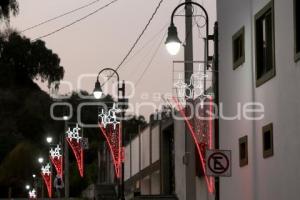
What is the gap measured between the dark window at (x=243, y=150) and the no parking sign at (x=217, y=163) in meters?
4.01

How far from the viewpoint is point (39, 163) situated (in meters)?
95.6

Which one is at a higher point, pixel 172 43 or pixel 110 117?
pixel 110 117

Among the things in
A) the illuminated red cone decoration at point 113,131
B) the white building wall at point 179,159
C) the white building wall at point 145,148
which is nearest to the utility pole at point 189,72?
the illuminated red cone decoration at point 113,131

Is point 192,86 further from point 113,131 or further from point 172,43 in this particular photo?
point 113,131

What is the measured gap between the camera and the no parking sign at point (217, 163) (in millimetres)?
20156

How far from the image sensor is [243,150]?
2486 centimetres

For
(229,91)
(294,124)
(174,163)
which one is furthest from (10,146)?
(294,124)

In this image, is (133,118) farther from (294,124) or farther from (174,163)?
(294,124)

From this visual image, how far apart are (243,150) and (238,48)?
315cm

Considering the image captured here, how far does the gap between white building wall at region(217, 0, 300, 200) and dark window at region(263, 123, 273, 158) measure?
0.51 ft

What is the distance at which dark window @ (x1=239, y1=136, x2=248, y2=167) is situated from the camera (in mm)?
24391

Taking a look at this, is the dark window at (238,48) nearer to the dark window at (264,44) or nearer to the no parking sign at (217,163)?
the dark window at (264,44)

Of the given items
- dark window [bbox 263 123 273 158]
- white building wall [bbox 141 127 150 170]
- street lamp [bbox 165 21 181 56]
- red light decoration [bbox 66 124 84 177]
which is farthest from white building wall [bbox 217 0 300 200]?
white building wall [bbox 141 127 150 170]

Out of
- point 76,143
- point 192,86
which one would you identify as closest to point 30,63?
point 76,143
